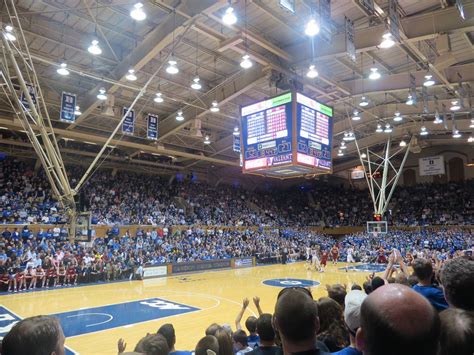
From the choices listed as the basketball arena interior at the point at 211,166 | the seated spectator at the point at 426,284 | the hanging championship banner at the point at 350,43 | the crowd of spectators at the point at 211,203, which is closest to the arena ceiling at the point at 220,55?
the basketball arena interior at the point at 211,166

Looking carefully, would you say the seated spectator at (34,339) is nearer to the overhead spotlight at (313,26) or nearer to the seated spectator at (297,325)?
the seated spectator at (297,325)

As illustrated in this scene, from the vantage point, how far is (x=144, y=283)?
1753cm

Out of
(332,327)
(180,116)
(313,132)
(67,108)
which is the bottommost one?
(332,327)

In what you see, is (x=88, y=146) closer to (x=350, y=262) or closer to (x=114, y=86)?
(x=114, y=86)

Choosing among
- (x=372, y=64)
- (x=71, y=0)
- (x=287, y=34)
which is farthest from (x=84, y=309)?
(x=372, y=64)

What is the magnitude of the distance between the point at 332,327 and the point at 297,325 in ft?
4.21

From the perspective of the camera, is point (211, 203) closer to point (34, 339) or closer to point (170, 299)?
point (170, 299)

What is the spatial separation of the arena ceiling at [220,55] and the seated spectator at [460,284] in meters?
7.76

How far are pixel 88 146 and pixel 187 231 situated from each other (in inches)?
366

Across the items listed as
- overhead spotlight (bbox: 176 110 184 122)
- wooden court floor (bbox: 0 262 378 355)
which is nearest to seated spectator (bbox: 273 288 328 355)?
wooden court floor (bbox: 0 262 378 355)

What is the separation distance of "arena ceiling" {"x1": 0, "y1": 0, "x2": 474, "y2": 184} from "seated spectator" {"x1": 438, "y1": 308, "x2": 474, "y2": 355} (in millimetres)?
8262

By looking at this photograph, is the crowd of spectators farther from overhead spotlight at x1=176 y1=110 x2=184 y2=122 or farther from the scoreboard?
the scoreboard

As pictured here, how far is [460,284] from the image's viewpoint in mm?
1948

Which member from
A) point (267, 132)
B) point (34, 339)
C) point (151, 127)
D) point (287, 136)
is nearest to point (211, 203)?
point (151, 127)
